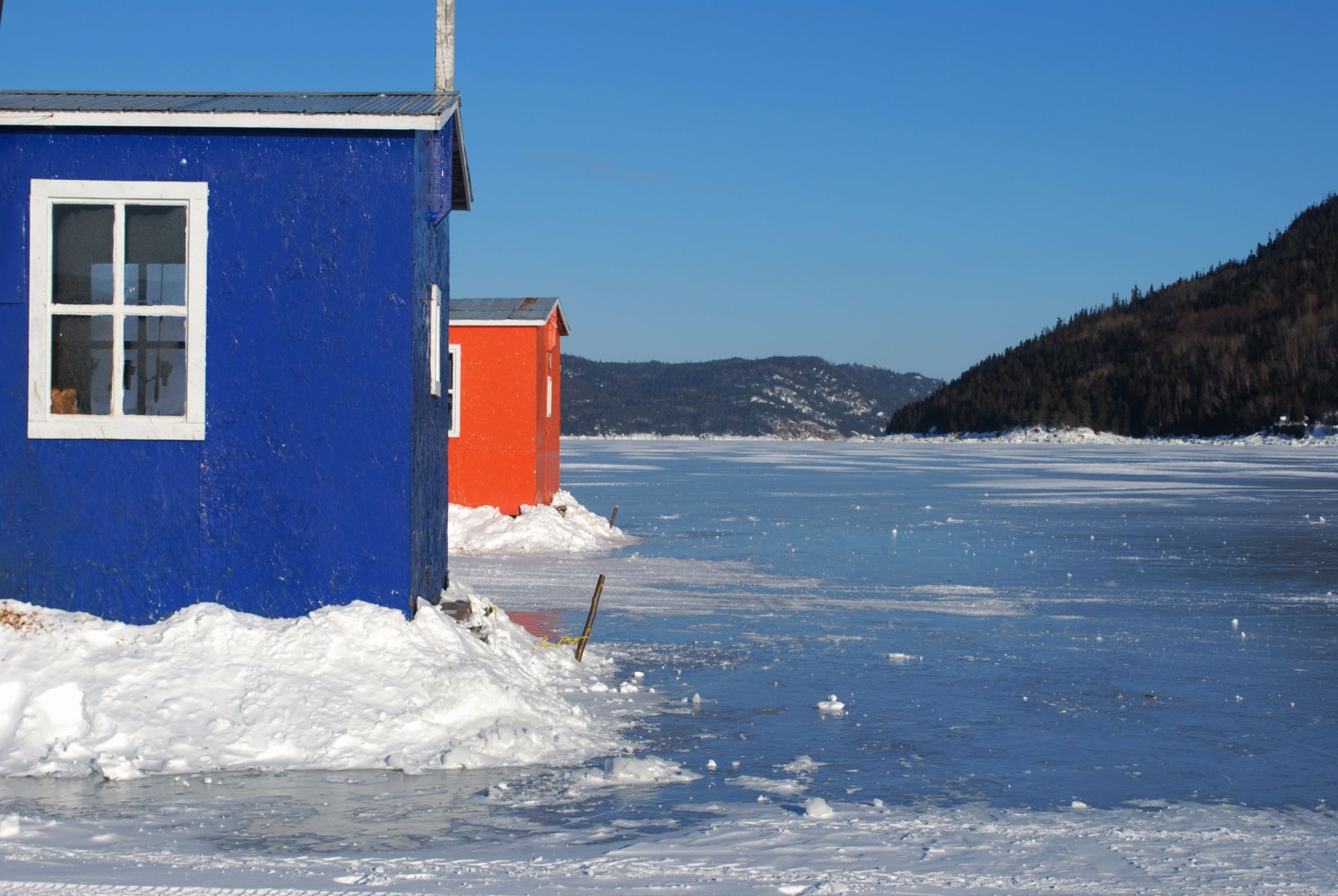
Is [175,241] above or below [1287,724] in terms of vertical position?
above

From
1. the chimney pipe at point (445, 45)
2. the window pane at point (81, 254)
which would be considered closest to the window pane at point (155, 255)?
the window pane at point (81, 254)

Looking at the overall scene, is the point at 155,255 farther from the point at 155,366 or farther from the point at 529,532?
the point at 529,532

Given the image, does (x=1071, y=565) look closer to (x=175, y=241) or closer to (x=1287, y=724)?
(x=1287, y=724)

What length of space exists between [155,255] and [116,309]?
502mm

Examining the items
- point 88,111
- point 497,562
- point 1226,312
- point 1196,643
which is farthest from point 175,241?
point 1226,312

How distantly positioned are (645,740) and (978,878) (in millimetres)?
3153

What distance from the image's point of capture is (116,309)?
862 cm

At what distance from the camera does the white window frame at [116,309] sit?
8.62 m

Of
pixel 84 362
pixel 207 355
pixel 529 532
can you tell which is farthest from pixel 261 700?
pixel 529 532

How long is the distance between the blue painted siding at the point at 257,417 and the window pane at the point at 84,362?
232 mm

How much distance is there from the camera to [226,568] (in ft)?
28.2

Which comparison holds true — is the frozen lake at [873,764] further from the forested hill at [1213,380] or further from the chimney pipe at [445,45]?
the forested hill at [1213,380]

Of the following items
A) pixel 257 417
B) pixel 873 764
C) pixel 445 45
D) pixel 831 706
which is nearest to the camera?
pixel 873 764

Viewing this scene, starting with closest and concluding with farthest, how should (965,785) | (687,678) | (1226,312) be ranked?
1. (965,785)
2. (687,678)
3. (1226,312)
